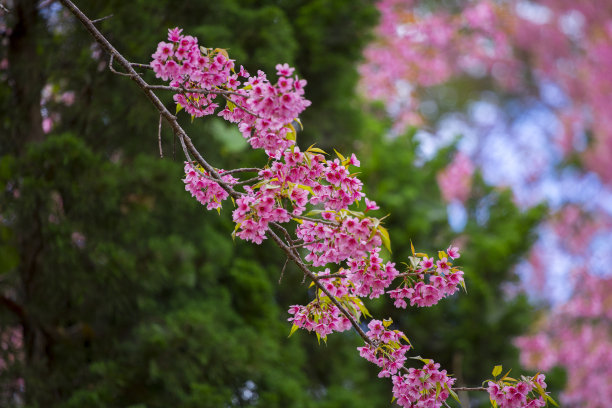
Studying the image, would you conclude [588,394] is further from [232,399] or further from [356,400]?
[232,399]

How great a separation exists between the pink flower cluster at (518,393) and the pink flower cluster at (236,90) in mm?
918

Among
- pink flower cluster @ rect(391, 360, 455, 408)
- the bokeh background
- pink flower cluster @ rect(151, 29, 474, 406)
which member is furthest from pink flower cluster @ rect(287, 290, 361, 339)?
the bokeh background

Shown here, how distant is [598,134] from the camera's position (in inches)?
364

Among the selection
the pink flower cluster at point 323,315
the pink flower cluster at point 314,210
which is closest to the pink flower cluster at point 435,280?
the pink flower cluster at point 314,210

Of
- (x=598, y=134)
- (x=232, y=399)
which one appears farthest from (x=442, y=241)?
(x=598, y=134)

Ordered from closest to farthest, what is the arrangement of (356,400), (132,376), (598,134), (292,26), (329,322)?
(329,322)
(132,376)
(356,400)
(292,26)
(598,134)

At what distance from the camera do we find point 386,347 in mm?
1613

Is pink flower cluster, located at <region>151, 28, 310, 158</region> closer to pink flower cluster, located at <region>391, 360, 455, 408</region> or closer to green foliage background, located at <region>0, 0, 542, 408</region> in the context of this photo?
pink flower cluster, located at <region>391, 360, 455, 408</region>

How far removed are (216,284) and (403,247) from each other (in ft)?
4.62

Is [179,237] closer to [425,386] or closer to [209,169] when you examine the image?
[209,169]

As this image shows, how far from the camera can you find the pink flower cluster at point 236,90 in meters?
1.34

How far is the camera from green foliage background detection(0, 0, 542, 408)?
240cm

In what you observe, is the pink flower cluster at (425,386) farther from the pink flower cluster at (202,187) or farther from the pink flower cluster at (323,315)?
the pink flower cluster at (202,187)

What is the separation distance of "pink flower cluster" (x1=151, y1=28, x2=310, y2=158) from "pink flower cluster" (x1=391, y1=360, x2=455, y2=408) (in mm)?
725
